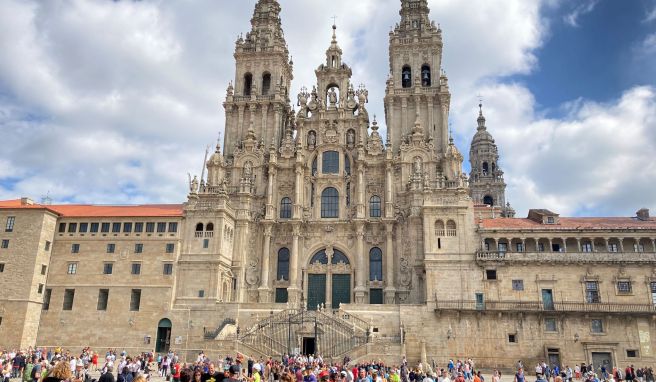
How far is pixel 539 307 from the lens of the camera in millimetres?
44969

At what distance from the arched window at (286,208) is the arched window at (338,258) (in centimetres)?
635

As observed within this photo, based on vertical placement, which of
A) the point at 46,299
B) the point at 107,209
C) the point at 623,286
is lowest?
the point at 46,299

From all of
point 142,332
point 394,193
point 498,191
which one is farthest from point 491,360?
point 498,191

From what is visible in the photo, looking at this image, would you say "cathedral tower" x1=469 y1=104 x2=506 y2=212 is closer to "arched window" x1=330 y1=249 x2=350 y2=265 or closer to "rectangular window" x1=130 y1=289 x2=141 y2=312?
"arched window" x1=330 y1=249 x2=350 y2=265

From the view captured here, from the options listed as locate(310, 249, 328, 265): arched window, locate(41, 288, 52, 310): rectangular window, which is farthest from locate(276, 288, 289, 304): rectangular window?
locate(41, 288, 52, 310): rectangular window

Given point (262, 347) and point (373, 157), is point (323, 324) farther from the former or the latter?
point (373, 157)

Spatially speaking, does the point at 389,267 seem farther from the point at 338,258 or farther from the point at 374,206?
the point at 374,206

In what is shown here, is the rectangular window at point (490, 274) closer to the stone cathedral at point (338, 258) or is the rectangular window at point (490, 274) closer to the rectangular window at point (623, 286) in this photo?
the stone cathedral at point (338, 258)

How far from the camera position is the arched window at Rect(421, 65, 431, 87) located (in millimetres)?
60559

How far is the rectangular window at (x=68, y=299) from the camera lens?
159ft

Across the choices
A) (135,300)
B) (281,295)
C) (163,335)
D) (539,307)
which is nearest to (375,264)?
(281,295)

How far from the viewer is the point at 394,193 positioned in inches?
2160

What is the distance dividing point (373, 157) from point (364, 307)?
17.6 meters

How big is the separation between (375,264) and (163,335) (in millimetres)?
21265
